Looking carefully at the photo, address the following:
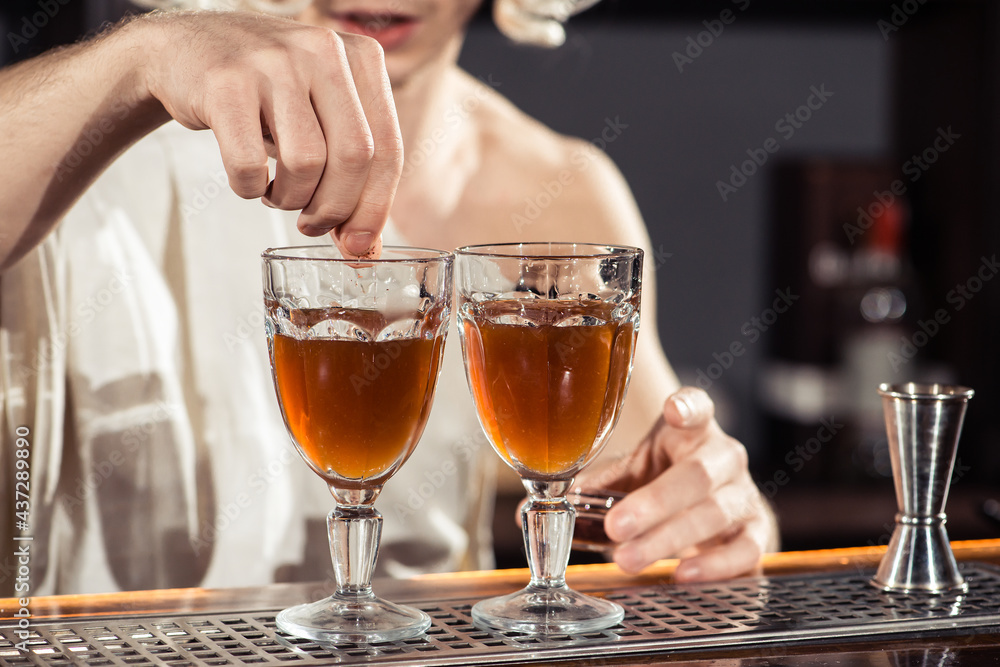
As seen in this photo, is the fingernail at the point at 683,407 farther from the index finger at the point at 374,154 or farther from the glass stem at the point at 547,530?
the index finger at the point at 374,154

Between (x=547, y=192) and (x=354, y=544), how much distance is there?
4.53 ft

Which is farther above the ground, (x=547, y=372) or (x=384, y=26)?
(x=384, y=26)

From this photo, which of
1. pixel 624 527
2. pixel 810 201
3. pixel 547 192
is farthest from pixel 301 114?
pixel 810 201

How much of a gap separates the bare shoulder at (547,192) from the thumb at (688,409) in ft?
3.10

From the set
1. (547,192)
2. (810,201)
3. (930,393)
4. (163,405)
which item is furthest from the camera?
(810,201)

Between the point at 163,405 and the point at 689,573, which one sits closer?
the point at 689,573

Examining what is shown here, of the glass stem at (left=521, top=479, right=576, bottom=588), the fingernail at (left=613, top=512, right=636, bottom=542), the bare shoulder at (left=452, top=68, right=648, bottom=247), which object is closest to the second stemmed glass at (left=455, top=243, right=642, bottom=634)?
the glass stem at (left=521, top=479, right=576, bottom=588)

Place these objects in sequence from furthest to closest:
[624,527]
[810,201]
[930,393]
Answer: [810,201] < [624,527] < [930,393]

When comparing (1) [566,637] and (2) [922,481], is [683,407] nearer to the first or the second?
(2) [922,481]

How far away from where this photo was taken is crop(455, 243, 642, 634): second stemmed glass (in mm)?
758

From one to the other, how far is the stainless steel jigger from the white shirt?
97 centimetres

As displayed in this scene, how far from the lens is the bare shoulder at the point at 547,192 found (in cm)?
201

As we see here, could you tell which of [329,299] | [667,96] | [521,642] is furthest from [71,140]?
[667,96]

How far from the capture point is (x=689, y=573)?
0.95 metres
